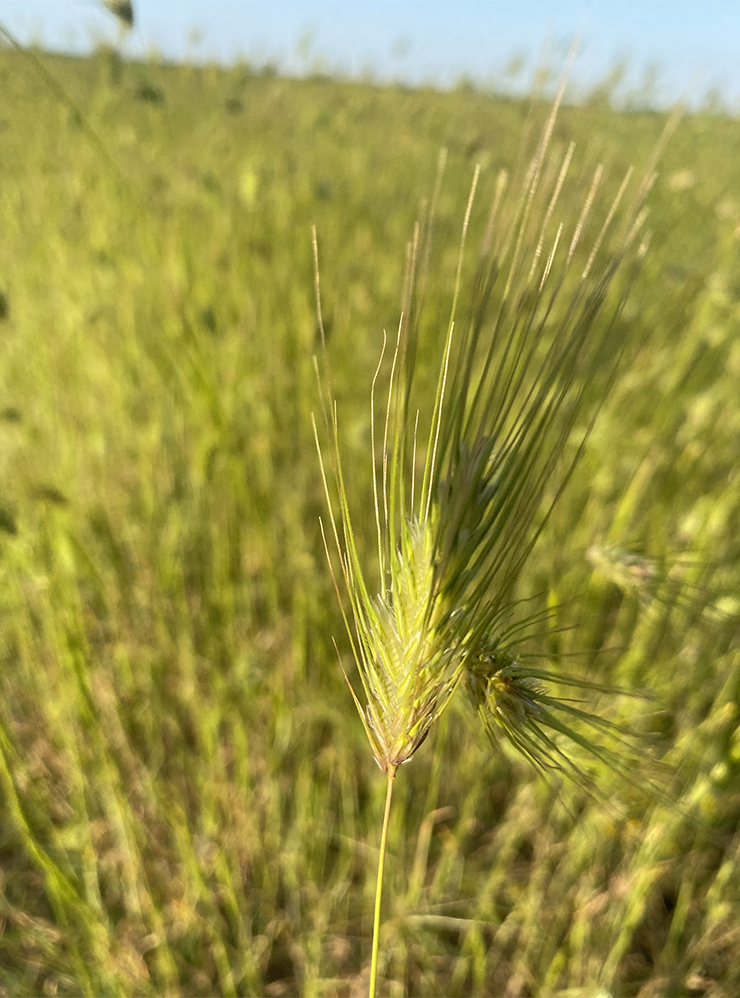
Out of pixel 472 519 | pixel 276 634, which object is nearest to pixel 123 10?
pixel 472 519

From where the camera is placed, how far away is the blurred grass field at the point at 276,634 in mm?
906

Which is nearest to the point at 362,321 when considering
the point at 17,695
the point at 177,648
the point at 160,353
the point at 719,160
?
the point at 160,353

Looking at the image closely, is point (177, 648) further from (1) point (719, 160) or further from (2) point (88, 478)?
(1) point (719, 160)

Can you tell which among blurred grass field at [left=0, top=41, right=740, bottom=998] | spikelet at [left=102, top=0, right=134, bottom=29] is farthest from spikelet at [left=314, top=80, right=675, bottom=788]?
spikelet at [left=102, top=0, right=134, bottom=29]

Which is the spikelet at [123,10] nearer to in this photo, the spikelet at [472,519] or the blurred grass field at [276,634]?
the blurred grass field at [276,634]

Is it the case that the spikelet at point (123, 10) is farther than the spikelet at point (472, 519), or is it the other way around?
the spikelet at point (123, 10)

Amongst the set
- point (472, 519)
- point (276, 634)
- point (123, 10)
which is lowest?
point (276, 634)

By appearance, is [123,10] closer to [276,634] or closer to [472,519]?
[472,519]

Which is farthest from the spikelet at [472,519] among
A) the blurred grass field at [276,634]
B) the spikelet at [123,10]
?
the spikelet at [123,10]

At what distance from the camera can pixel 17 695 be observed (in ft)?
4.46

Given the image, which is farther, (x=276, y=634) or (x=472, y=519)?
(x=276, y=634)

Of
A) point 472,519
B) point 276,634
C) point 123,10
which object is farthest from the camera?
point 276,634

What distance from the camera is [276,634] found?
131 centimetres

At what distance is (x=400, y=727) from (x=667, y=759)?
24.6 inches
